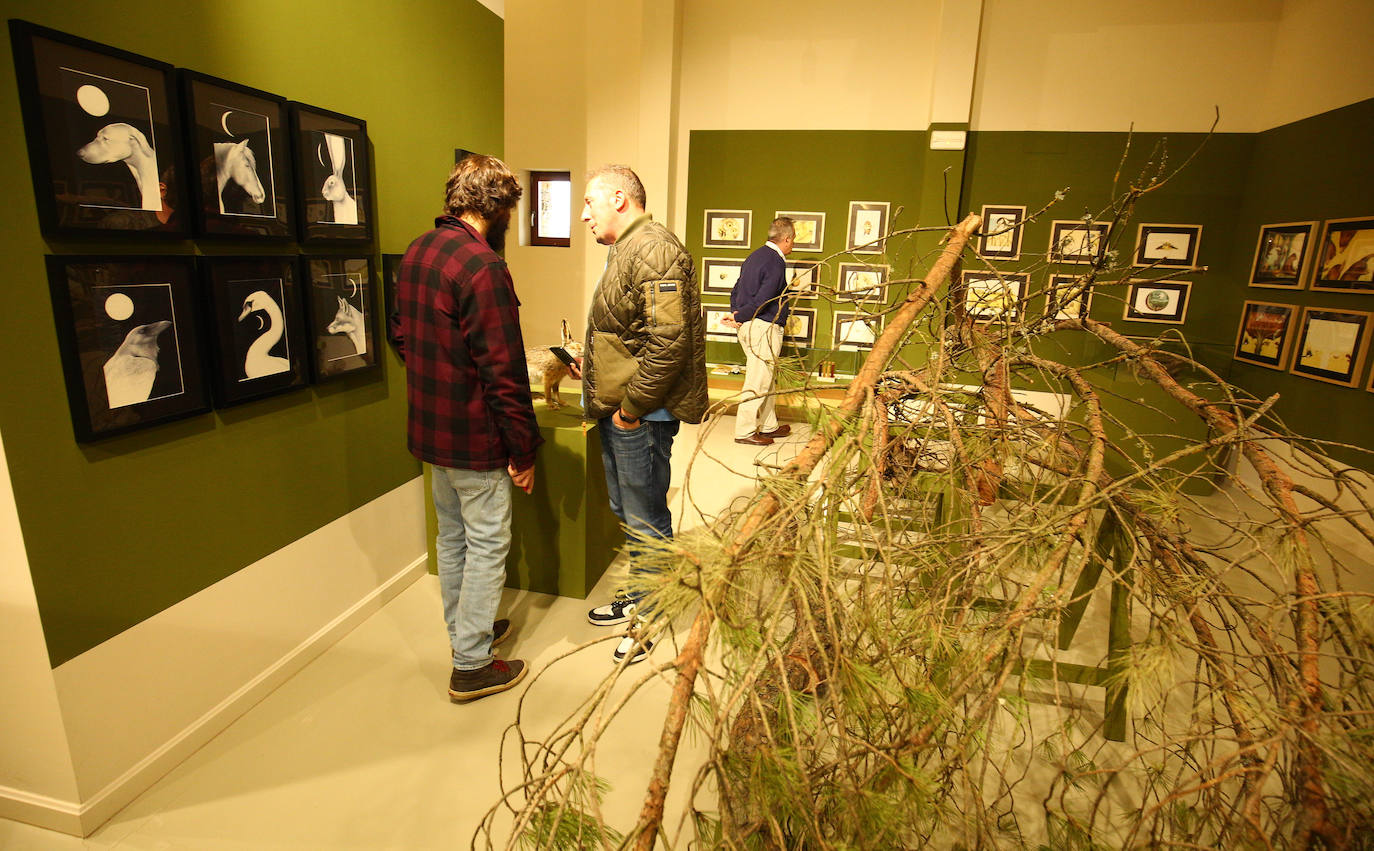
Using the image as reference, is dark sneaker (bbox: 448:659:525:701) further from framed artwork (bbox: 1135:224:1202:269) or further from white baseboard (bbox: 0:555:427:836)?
framed artwork (bbox: 1135:224:1202:269)

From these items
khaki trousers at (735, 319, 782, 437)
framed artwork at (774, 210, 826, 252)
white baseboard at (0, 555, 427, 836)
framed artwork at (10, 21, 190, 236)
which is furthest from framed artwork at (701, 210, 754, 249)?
framed artwork at (10, 21, 190, 236)

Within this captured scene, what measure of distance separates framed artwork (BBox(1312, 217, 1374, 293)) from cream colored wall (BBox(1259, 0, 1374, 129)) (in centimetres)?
78

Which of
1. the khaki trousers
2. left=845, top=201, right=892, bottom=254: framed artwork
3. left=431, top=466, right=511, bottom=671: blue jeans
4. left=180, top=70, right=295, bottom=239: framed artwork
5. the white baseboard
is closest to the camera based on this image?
the white baseboard

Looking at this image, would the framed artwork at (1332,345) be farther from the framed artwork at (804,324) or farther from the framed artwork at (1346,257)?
the framed artwork at (804,324)

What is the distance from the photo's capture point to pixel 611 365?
8.57ft

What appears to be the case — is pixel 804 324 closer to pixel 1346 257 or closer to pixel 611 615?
pixel 1346 257

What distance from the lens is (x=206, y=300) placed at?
2.04 m

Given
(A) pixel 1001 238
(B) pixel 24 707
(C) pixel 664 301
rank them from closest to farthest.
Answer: (B) pixel 24 707 < (C) pixel 664 301 < (A) pixel 1001 238

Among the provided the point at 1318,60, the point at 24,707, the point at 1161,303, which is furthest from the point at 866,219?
the point at 24,707

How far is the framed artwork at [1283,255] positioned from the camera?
4.42 metres

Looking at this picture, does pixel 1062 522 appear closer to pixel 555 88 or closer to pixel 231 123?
pixel 231 123

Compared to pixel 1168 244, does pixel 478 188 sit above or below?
below

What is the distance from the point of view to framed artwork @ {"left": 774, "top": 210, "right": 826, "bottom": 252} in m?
6.45

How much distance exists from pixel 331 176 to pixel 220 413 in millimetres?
971
